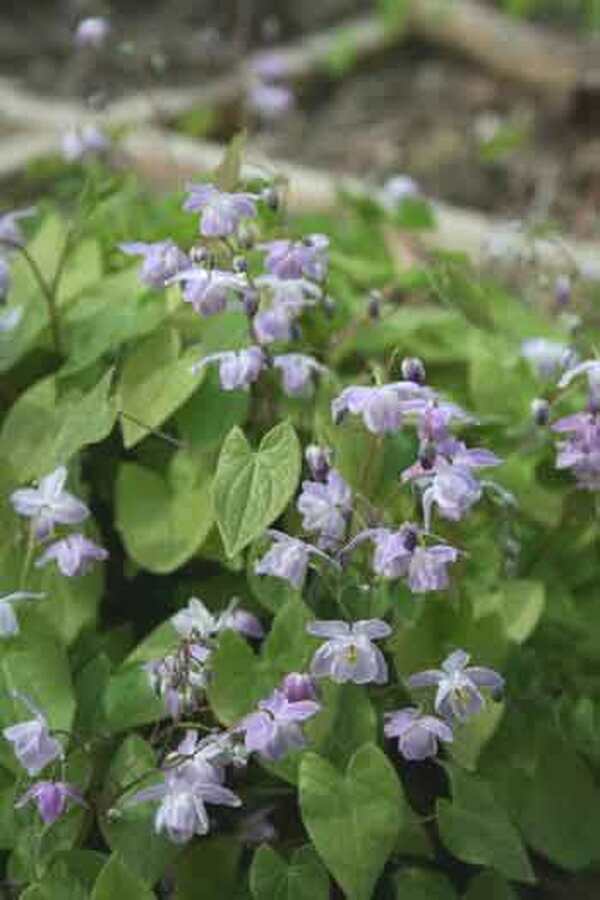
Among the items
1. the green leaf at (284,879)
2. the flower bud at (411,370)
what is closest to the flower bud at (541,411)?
the flower bud at (411,370)

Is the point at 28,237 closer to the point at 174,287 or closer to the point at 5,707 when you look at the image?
the point at 174,287

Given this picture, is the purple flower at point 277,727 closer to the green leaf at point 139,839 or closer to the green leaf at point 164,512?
the green leaf at point 139,839

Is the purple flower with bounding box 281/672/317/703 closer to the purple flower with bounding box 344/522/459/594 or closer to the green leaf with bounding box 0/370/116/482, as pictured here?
the purple flower with bounding box 344/522/459/594

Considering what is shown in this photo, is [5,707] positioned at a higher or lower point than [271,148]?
higher

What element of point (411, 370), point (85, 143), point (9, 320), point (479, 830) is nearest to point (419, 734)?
point (479, 830)

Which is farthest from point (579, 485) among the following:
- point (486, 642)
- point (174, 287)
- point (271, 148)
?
point (271, 148)

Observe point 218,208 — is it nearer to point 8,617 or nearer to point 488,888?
point 8,617

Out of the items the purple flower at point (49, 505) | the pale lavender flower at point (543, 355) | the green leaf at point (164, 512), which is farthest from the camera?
the pale lavender flower at point (543, 355)
